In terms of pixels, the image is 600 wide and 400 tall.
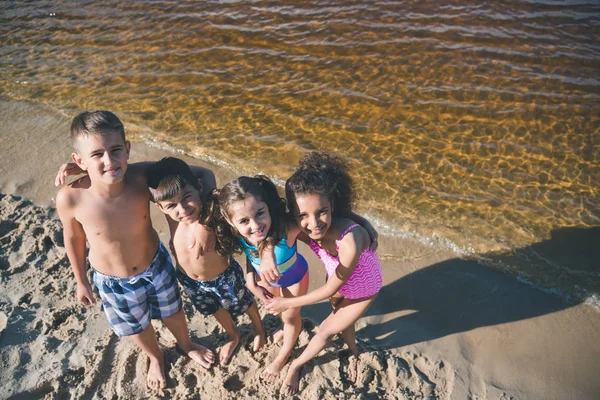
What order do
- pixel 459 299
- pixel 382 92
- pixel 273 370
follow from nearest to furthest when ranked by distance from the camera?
pixel 273 370, pixel 459 299, pixel 382 92

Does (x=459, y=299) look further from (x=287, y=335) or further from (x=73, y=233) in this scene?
(x=73, y=233)

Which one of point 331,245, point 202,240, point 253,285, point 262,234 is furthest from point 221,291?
point 331,245

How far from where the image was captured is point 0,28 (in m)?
10.8

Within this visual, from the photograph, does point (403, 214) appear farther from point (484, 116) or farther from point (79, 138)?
point (79, 138)

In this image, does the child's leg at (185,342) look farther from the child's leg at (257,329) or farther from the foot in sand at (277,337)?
the foot in sand at (277,337)

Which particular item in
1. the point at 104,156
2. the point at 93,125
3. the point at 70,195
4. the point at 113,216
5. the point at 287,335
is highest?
the point at 93,125

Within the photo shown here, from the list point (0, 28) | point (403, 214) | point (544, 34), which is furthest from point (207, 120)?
point (0, 28)

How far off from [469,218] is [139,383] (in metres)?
3.46

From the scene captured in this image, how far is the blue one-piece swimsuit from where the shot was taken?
3.04 metres

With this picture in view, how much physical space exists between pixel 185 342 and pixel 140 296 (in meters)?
0.62

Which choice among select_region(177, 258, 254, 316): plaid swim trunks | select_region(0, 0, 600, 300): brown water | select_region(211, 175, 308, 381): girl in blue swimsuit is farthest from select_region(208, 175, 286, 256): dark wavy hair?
select_region(0, 0, 600, 300): brown water

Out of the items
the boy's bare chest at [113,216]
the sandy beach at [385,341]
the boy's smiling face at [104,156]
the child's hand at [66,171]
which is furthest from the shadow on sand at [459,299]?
the child's hand at [66,171]

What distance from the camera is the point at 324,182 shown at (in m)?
2.90

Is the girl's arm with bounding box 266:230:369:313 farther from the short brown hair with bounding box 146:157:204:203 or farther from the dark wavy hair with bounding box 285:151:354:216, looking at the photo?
the short brown hair with bounding box 146:157:204:203
